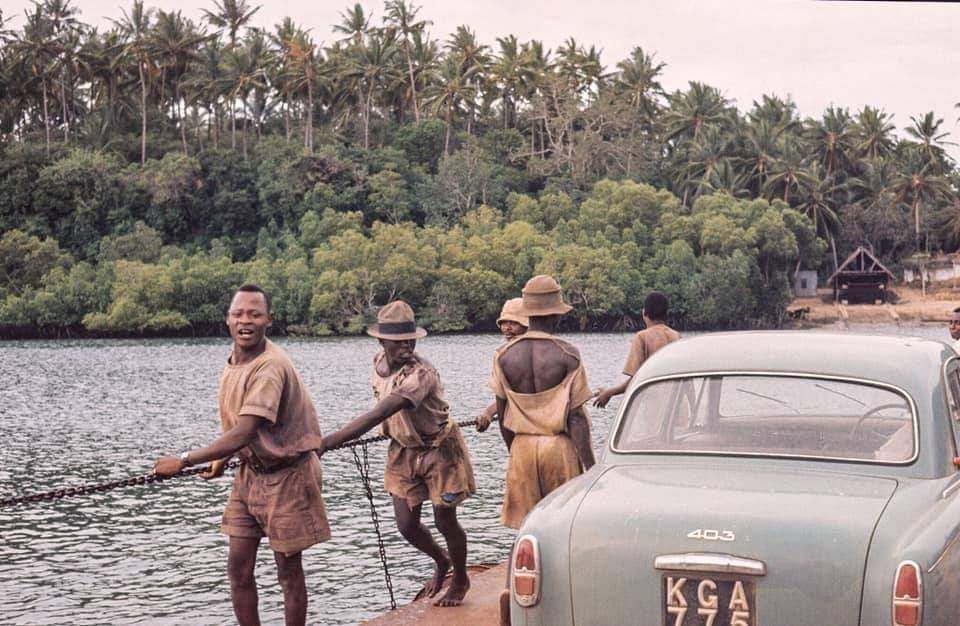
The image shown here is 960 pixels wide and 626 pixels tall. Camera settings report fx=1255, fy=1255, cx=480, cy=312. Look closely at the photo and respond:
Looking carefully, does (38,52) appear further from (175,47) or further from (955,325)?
(955,325)

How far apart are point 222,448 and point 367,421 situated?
797 mm

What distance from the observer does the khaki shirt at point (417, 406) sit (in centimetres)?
639

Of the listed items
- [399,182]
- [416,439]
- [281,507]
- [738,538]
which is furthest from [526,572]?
[399,182]

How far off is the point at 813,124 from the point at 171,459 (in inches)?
4485

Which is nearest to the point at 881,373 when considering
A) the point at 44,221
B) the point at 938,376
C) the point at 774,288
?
the point at 938,376

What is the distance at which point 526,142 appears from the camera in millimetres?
112688

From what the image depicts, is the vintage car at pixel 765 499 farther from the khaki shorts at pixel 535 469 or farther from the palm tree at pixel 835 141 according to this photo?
the palm tree at pixel 835 141

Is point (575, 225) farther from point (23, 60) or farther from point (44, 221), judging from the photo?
point (23, 60)

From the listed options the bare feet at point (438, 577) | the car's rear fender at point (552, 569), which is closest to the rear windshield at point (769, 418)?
the car's rear fender at point (552, 569)

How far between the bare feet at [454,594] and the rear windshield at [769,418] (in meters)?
2.04

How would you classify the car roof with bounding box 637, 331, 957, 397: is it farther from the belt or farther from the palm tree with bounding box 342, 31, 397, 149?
the palm tree with bounding box 342, 31, 397, 149

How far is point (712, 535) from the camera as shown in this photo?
14.6 feet

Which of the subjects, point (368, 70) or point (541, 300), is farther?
point (368, 70)

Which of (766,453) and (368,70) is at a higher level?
(368,70)
